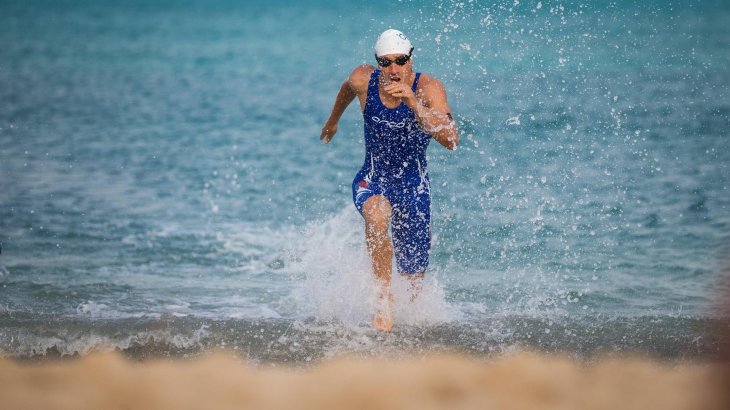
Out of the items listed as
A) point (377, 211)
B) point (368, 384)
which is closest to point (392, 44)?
point (377, 211)

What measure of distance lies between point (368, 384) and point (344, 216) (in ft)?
11.5

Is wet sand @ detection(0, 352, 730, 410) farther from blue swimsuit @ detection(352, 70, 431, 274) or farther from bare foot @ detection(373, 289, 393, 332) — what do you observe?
blue swimsuit @ detection(352, 70, 431, 274)

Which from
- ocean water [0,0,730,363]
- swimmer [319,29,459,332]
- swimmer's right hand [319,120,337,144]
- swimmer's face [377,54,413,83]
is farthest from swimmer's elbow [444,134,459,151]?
ocean water [0,0,730,363]

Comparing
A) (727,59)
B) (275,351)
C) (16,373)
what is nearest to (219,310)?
(275,351)

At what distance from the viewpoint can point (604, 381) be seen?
5184mm

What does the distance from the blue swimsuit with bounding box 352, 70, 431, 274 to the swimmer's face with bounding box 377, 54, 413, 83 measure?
12cm

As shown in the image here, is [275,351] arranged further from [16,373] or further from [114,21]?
[114,21]

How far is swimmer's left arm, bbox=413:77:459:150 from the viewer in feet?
19.0

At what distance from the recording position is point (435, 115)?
5812 millimetres

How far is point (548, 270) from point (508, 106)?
9374 mm

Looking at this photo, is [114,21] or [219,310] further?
[114,21]

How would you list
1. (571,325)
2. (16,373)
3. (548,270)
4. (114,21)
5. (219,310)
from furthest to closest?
(114,21) < (548,270) < (219,310) < (571,325) < (16,373)

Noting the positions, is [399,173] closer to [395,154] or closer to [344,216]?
[395,154]

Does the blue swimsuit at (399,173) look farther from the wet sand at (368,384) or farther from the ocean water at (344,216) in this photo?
the wet sand at (368,384)
